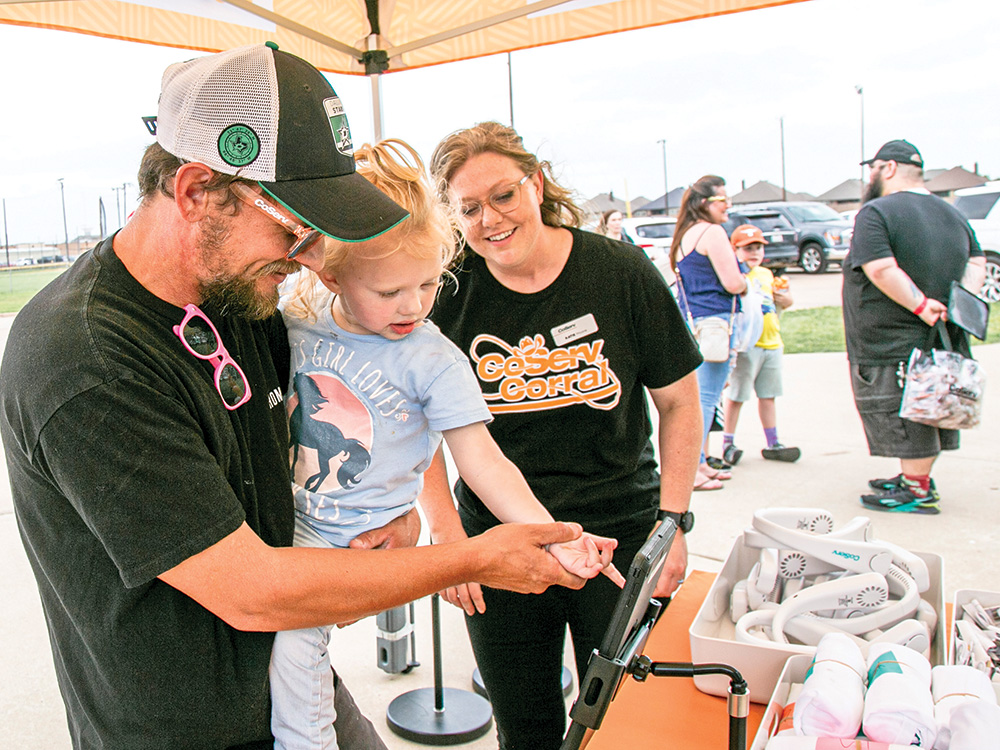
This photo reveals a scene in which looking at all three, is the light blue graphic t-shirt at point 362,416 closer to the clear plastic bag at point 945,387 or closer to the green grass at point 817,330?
the clear plastic bag at point 945,387

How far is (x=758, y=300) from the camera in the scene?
5.47m

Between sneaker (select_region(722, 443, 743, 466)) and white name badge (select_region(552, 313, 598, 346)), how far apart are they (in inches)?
165

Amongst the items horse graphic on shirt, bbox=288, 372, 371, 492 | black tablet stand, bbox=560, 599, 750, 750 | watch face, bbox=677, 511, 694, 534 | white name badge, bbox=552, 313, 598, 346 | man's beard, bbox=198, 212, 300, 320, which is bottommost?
watch face, bbox=677, 511, 694, 534

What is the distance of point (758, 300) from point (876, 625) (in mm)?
4045

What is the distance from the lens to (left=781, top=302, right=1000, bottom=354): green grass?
11031mm

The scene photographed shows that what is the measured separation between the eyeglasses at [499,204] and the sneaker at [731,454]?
4.34 metres

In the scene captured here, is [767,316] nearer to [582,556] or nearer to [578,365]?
[578,365]

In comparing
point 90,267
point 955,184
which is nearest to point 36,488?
point 90,267

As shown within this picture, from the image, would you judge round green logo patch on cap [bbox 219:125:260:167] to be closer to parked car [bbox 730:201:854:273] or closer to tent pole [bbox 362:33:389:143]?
tent pole [bbox 362:33:389:143]

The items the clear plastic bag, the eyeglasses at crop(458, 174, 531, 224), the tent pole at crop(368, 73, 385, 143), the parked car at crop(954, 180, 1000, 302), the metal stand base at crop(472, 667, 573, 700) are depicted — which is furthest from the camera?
the parked car at crop(954, 180, 1000, 302)

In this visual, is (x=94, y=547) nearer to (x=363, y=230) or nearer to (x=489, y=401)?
(x=363, y=230)

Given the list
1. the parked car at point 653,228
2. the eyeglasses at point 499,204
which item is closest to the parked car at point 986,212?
the parked car at point 653,228

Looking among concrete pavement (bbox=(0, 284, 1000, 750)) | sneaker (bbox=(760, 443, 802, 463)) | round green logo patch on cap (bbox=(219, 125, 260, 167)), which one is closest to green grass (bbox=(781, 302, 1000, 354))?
concrete pavement (bbox=(0, 284, 1000, 750))

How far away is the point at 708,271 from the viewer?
5121 millimetres
